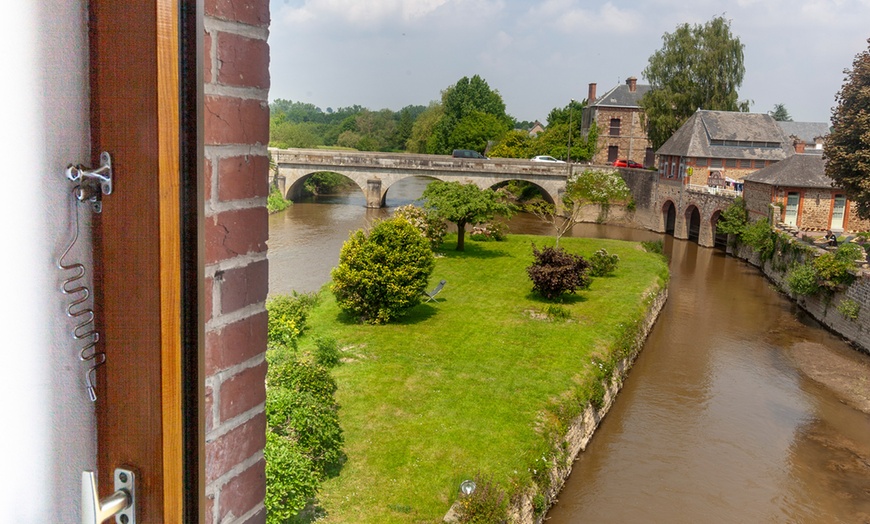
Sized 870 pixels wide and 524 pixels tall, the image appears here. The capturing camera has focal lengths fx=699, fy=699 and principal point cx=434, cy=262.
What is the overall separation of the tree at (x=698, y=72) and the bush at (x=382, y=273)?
29997 millimetres

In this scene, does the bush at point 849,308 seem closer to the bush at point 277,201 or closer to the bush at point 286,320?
the bush at point 286,320

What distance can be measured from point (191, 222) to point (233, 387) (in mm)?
505

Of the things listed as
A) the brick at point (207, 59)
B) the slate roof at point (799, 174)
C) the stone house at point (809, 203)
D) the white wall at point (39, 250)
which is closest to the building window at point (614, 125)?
the slate roof at point (799, 174)

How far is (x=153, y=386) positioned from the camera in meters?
1.56

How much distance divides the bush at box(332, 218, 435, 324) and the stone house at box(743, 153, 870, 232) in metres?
18.5

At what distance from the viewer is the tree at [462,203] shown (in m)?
26.7

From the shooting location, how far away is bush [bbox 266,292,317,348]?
49.8 ft

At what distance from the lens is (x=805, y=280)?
22.3 m

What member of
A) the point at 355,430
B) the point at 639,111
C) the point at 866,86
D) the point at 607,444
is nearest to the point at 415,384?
the point at 355,430

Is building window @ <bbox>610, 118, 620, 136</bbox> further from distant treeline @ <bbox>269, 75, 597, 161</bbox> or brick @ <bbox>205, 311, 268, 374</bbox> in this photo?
brick @ <bbox>205, 311, 268, 374</bbox>

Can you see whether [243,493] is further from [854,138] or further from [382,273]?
[854,138]

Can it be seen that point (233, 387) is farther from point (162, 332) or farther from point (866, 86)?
point (866, 86)

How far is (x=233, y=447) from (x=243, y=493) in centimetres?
16

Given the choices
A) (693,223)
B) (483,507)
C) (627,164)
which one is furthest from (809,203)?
(483,507)
